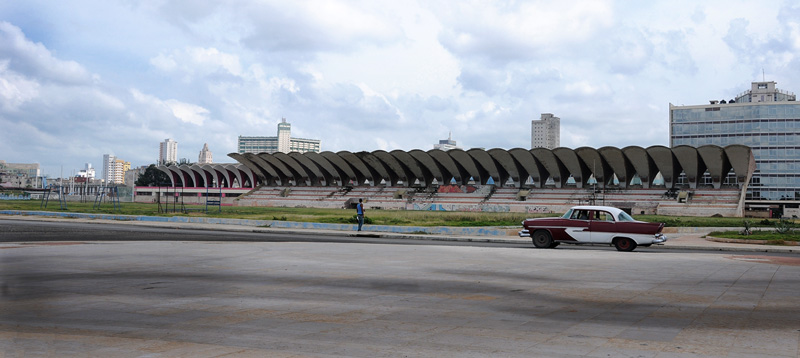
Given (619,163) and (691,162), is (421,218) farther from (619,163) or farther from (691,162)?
(691,162)

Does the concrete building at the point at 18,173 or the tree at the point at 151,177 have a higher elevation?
the tree at the point at 151,177

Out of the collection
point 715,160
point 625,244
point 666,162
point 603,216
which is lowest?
point 625,244

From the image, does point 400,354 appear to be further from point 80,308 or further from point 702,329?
point 80,308

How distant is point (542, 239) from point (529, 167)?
62988 millimetres

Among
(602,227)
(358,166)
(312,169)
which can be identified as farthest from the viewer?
(312,169)

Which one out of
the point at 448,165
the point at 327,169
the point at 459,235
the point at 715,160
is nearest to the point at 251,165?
the point at 327,169

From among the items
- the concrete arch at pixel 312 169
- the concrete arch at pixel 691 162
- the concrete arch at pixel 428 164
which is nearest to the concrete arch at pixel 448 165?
the concrete arch at pixel 428 164

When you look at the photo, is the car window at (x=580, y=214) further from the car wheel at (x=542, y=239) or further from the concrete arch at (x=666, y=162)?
the concrete arch at (x=666, y=162)

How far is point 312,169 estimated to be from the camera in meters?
102

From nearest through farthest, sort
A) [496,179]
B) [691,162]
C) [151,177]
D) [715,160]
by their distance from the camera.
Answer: [715,160] → [691,162] → [496,179] → [151,177]

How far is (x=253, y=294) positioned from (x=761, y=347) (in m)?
7.62

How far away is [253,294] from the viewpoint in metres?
10.4

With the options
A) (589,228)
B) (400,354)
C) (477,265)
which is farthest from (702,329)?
(589,228)

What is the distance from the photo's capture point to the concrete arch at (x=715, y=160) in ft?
233
